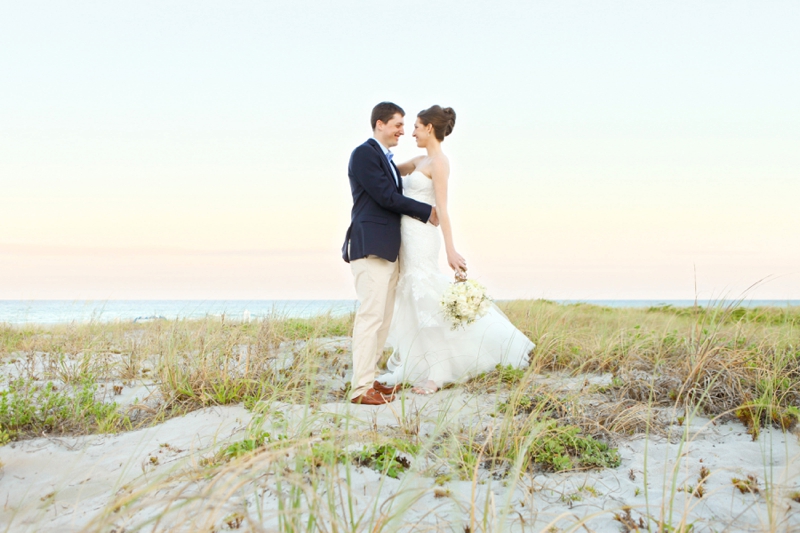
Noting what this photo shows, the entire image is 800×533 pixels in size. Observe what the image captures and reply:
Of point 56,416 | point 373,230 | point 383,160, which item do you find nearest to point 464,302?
point 373,230

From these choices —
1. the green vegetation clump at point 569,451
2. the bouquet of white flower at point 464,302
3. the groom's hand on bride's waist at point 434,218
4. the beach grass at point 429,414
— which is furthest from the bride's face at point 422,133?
the green vegetation clump at point 569,451

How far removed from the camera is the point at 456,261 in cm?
572

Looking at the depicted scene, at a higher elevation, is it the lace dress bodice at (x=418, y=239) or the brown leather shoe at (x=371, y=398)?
the lace dress bodice at (x=418, y=239)

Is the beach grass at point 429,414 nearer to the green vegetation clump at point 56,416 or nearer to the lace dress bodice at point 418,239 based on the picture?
the green vegetation clump at point 56,416

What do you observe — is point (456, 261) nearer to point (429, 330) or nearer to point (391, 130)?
point (429, 330)

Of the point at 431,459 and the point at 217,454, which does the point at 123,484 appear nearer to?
the point at 217,454

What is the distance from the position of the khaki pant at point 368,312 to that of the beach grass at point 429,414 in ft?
0.76

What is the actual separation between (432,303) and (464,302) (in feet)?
1.57

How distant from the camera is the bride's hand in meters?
5.71

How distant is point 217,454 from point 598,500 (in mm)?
2132

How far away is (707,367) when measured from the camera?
4715 millimetres

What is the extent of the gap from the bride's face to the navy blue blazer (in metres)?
0.60

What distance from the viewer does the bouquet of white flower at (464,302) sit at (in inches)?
215

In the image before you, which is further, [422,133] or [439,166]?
[422,133]
